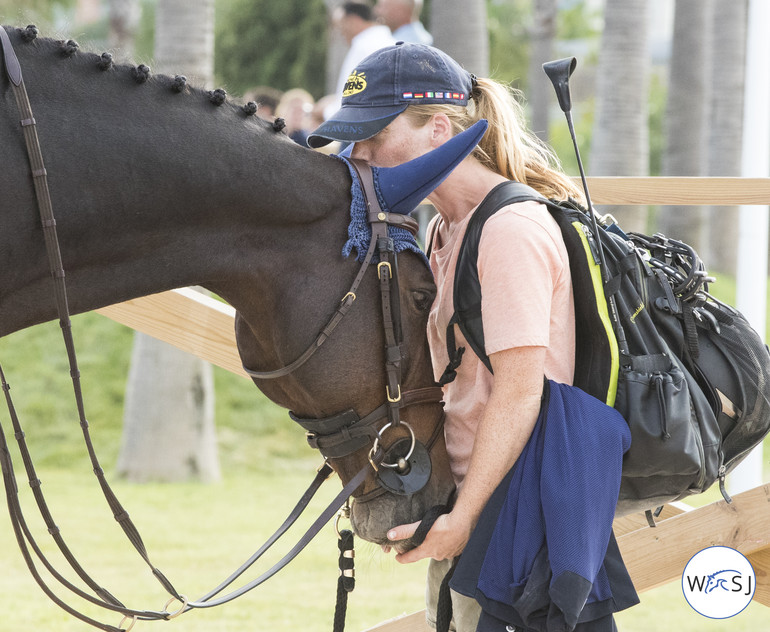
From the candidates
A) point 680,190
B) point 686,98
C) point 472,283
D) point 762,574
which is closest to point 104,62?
point 472,283

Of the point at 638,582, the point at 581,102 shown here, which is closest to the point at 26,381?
the point at 638,582

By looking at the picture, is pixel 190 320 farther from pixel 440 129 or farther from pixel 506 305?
pixel 506 305

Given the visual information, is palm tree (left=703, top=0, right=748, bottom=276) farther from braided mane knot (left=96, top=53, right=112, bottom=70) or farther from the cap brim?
braided mane knot (left=96, top=53, right=112, bottom=70)

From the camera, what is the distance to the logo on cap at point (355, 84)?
2.28 metres

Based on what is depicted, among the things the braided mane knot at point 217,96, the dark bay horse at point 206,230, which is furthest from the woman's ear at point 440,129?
the braided mane knot at point 217,96

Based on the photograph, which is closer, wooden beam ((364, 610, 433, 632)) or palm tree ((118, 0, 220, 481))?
wooden beam ((364, 610, 433, 632))

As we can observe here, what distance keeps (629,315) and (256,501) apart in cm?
615

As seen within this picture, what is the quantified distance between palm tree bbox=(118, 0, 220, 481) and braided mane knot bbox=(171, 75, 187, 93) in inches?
252

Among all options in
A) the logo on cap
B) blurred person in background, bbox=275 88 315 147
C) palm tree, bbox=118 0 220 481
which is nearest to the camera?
the logo on cap

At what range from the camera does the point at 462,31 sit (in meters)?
10.1

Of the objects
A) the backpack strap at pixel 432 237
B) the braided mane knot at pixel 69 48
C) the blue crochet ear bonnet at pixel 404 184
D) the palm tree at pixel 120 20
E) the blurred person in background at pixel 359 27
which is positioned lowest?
the backpack strap at pixel 432 237

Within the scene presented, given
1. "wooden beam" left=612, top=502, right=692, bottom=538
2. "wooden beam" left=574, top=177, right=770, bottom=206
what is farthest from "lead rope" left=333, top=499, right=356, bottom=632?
"wooden beam" left=574, top=177, right=770, bottom=206

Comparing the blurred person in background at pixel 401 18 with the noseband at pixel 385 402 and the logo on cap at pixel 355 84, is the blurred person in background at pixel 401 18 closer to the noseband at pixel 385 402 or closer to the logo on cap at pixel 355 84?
the logo on cap at pixel 355 84

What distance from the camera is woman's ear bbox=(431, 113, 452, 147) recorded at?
226cm
